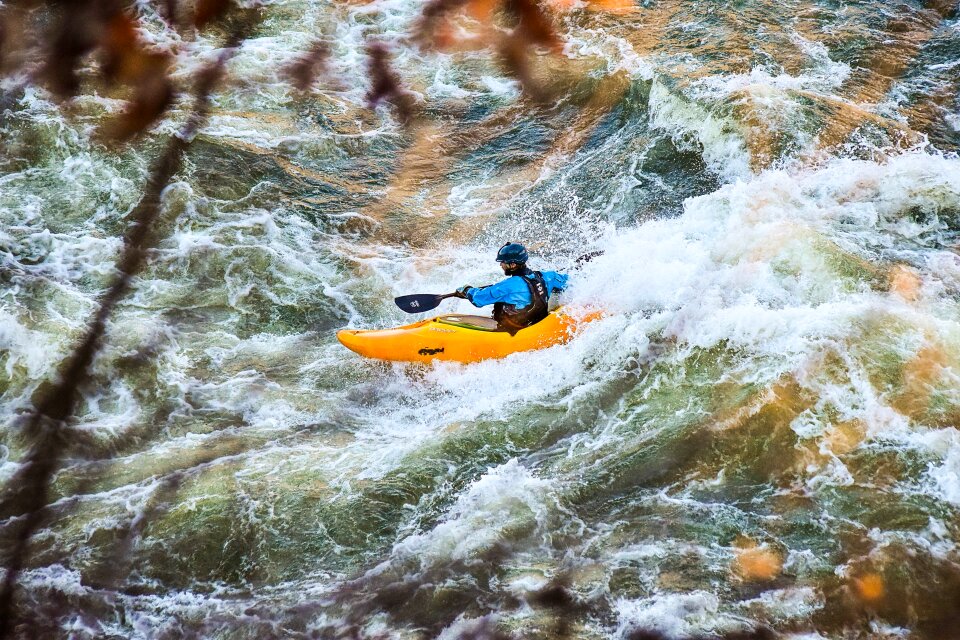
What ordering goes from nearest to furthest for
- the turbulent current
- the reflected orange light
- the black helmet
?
the reflected orange light < the turbulent current < the black helmet

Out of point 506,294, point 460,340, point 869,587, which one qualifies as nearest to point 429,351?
point 460,340

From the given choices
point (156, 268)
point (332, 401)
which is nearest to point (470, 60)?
point (156, 268)

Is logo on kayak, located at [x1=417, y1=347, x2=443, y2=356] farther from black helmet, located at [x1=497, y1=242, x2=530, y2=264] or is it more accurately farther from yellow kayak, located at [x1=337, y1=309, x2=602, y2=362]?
black helmet, located at [x1=497, y1=242, x2=530, y2=264]

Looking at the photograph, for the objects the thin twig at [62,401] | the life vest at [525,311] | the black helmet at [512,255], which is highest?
the black helmet at [512,255]

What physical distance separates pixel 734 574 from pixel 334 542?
239 cm

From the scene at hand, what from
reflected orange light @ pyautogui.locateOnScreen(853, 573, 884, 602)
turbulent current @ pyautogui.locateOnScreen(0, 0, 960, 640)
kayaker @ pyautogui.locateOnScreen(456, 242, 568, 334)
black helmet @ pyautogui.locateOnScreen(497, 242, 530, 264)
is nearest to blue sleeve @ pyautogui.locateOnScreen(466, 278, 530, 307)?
kayaker @ pyautogui.locateOnScreen(456, 242, 568, 334)

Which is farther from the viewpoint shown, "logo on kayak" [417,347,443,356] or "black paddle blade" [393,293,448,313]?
"black paddle blade" [393,293,448,313]

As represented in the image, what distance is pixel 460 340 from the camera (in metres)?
Answer: 6.32

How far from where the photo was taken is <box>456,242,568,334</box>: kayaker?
623 cm

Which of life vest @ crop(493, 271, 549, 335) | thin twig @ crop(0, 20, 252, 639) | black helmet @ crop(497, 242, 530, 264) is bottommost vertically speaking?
thin twig @ crop(0, 20, 252, 639)

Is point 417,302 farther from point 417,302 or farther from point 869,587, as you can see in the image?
point 869,587

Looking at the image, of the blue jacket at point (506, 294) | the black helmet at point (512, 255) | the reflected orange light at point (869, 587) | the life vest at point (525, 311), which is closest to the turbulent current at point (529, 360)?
the reflected orange light at point (869, 587)

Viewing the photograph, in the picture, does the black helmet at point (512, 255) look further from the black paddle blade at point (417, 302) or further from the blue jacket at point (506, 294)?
the black paddle blade at point (417, 302)

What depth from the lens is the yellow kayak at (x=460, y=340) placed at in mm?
6289
